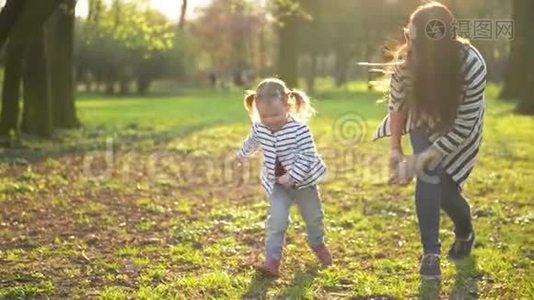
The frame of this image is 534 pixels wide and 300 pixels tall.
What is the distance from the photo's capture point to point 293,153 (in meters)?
5.79

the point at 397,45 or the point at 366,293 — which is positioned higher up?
the point at 397,45

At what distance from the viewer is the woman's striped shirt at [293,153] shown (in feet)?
18.8

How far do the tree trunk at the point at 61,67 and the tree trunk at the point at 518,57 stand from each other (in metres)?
13.6

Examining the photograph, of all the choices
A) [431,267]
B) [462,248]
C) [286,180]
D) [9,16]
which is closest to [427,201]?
[431,267]

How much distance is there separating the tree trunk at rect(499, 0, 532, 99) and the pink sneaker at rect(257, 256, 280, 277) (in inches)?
822

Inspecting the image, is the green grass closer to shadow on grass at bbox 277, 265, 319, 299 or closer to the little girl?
shadow on grass at bbox 277, 265, 319, 299

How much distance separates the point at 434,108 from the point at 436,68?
26 centimetres

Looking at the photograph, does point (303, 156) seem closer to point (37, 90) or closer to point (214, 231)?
point (214, 231)

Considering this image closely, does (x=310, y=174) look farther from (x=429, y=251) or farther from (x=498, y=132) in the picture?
(x=498, y=132)

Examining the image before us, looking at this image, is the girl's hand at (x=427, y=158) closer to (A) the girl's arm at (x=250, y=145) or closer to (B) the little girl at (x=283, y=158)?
(B) the little girl at (x=283, y=158)

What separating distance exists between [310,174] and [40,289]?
2.01 metres

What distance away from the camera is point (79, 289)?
5398mm

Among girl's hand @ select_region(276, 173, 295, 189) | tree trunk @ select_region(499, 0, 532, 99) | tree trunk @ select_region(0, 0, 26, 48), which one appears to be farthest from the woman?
tree trunk @ select_region(499, 0, 532, 99)

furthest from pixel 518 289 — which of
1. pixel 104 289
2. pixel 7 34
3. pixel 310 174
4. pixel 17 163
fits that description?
pixel 17 163
